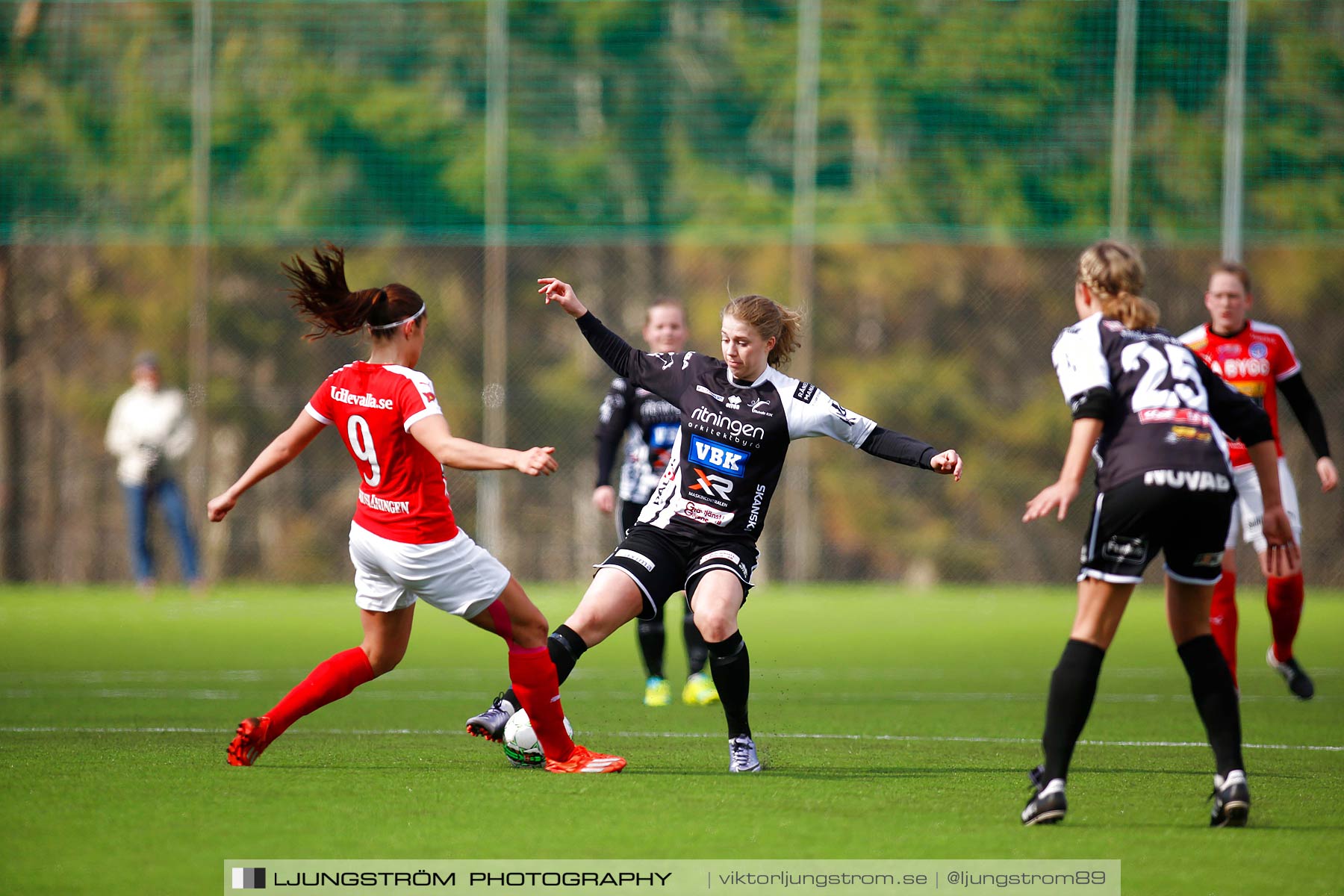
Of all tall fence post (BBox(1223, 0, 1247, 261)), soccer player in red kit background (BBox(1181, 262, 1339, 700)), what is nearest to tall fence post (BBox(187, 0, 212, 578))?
tall fence post (BBox(1223, 0, 1247, 261))

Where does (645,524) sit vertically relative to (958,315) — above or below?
below

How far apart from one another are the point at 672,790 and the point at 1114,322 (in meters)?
2.04

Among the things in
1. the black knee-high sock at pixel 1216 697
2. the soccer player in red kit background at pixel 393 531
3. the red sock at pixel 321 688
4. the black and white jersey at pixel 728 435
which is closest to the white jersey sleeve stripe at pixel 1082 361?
the black knee-high sock at pixel 1216 697

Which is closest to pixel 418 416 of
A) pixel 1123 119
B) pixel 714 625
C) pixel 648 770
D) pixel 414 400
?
pixel 414 400

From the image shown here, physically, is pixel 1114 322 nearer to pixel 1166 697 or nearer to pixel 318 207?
pixel 1166 697

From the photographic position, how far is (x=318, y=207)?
18453 mm

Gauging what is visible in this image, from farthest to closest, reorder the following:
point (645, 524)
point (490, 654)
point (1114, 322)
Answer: point (490, 654)
point (645, 524)
point (1114, 322)

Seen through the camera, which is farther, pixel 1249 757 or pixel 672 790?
pixel 1249 757

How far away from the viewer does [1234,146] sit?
56.7 ft

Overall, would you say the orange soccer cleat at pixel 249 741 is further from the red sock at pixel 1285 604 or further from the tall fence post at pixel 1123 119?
the tall fence post at pixel 1123 119

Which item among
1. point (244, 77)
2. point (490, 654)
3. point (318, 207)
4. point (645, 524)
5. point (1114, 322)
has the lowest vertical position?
point (490, 654)

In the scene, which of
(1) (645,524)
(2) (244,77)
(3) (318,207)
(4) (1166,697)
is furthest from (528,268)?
(1) (645,524)

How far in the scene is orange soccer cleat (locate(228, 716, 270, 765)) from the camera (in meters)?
5.48

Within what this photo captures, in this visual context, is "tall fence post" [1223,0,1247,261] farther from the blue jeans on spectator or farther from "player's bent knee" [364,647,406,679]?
"player's bent knee" [364,647,406,679]
